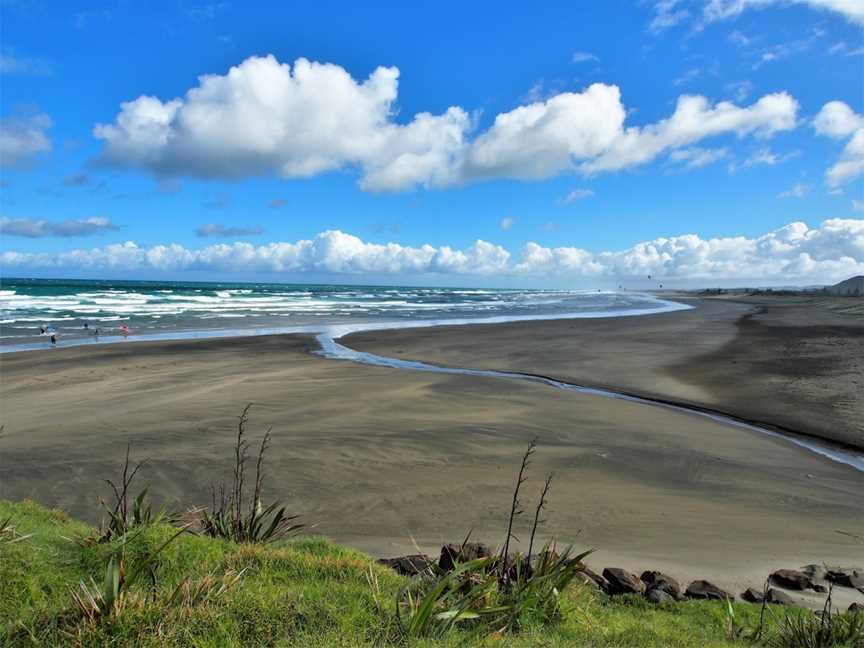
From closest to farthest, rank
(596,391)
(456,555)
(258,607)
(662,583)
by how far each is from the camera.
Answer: (258,607) < (456,555) < (662,583) < (596,391)

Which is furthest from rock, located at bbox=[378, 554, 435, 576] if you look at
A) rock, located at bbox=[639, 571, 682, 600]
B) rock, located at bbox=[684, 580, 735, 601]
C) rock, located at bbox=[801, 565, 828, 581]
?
rock, located at bbox=[801, 565, 828, 581]

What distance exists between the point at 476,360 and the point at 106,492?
14.8 m

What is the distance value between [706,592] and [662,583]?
381 mm

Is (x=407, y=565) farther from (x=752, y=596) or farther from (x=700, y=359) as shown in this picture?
(x=700, y=359)

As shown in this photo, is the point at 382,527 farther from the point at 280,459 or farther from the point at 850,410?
the point at 850,410

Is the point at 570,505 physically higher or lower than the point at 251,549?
lower

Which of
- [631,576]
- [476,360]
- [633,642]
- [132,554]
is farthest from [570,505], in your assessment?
[476,360]

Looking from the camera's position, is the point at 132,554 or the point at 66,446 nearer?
the point at 132,554

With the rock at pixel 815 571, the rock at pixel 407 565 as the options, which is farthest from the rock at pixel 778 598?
the rock at pixel 407 565

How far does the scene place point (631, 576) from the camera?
16.9 feet

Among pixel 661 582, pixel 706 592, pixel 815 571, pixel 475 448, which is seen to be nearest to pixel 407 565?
pixel 661 582

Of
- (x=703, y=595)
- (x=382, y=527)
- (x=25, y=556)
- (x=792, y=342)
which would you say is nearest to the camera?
(x=25, y=556)

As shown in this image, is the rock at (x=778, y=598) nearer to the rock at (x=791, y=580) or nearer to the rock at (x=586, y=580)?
the rock at (x=791, y=580)

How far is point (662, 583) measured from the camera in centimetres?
504
